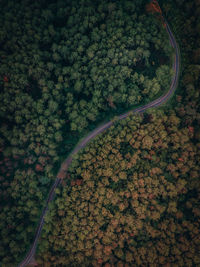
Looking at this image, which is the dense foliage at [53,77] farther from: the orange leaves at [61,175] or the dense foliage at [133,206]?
the dense foliage at [133,206]

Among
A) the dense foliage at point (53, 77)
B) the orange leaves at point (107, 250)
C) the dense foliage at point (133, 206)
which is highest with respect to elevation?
the dense foliage at point (53, 77)

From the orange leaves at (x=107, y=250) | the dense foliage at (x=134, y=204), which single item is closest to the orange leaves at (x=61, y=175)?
the dense foliage at (x=134, y=204)

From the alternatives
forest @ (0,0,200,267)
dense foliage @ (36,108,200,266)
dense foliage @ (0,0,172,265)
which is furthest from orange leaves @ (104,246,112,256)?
dense foliage @ (0,0,172,265)

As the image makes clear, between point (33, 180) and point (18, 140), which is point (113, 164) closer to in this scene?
point (33, 180)

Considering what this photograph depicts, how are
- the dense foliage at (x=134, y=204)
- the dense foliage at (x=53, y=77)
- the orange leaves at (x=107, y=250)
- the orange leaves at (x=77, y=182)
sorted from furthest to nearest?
the orange leaves at (x=77, y=182) < the dense foliage at (x=53, y=77) < the orange leaves at (x=107, y=250) < the dense foliage at (x=134, y=204)

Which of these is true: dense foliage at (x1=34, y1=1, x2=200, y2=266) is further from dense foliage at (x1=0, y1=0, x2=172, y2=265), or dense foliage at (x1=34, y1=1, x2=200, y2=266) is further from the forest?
dense foliage at (x1=0, y1=0, x2=172, y2=265)

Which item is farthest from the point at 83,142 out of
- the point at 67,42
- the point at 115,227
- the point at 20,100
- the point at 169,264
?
the point at 169,264

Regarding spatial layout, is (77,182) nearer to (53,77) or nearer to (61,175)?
(61,175)

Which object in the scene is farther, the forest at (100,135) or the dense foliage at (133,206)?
the forest at (100,135)
